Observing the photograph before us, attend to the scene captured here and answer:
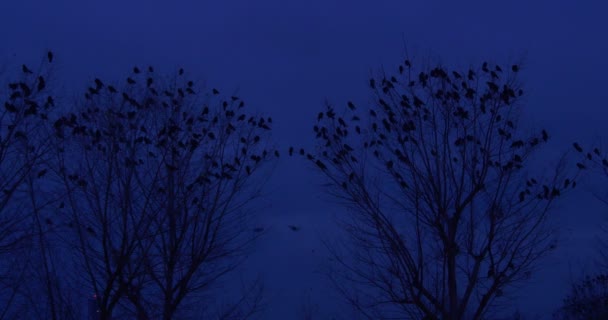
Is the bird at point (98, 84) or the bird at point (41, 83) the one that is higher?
the bird at point (98, 84)

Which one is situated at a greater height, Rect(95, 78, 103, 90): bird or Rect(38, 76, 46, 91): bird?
Rect(95, 78, 103, 90): bird

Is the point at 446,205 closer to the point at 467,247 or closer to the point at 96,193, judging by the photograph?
the point at 467,247

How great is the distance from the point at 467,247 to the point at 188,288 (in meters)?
4.81

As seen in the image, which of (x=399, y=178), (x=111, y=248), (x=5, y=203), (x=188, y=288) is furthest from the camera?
(x=188, y=288)

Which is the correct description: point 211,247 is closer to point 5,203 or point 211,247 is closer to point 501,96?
point 5,203

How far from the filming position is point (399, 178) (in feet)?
33.9

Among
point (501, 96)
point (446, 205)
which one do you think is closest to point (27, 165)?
point (446, 205)

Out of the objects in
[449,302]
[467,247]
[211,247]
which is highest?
[211,247]

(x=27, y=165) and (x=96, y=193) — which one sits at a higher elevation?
(x=96, y=193)

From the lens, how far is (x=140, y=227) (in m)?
9.76

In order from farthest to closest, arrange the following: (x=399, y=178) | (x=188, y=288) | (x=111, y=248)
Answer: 1. (x=188, y=288)
2. (x=399, y=178)
3. (x=111, y=248)

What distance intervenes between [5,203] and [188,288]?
393 cm

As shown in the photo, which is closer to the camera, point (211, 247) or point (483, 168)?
point (483, 168)

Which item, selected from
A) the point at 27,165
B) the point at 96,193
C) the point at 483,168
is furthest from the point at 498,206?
the point at 27,165
